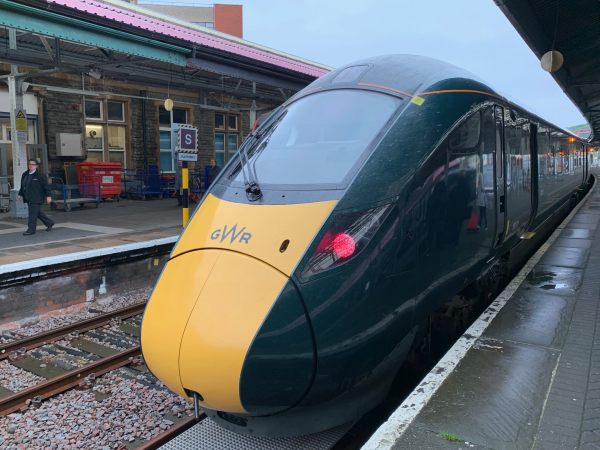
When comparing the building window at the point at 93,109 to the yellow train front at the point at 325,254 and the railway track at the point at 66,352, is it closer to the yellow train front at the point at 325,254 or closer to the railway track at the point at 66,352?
the railway track at the point at 66,352

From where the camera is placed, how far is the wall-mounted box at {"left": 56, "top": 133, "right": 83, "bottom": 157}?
15698 mm

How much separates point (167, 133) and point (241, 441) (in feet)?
57.4

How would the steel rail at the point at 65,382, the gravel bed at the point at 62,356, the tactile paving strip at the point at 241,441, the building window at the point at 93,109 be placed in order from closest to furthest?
the tactile paving strip at the point at 241,441
the steel rail at the point at 65,382
the gravel bed at the point at 62,356
the building window at the point at 93,109

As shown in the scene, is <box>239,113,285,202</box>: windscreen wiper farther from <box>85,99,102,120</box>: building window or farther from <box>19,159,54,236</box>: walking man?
<box>85,99,102,120</box>: building window

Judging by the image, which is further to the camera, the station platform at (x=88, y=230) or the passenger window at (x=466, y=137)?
the station platform at (x=88, y=230)

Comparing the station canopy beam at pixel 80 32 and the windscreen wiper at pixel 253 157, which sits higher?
the station canopy beam at pixel 80 32

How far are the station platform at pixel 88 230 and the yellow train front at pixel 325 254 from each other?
5730 mm

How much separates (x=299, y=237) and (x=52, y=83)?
15.1m

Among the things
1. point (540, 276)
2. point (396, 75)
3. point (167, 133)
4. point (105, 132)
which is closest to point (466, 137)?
point (396, 75)

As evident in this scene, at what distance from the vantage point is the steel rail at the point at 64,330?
6.05 m

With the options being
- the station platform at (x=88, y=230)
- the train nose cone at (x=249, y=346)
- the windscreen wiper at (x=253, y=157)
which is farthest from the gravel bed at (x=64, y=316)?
the train nose cone at (x=249, y=346)

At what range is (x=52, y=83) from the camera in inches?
611

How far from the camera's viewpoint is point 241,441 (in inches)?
148

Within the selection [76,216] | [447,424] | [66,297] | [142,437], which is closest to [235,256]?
[447,424]
